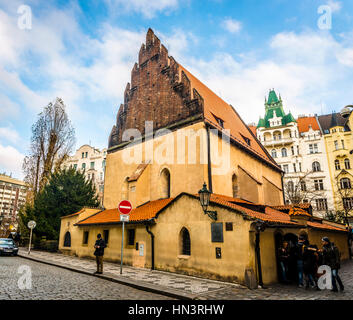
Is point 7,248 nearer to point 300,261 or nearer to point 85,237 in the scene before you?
point 85,237

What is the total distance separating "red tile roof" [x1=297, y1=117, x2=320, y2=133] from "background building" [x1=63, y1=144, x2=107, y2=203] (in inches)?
1415

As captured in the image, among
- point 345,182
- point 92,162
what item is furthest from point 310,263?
point 92,162

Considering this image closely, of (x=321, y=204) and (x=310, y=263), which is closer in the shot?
(x=310, y=263)

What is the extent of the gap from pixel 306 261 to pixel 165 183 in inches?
374

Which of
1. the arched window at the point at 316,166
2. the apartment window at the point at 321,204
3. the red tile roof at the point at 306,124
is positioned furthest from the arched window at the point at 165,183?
the red tile roof at the point at 306,124

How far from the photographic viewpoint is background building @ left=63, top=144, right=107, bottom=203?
4647 cm

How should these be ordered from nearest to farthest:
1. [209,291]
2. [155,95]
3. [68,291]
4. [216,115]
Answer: [68,291]
[209,291]
[216,115]
[155,95]

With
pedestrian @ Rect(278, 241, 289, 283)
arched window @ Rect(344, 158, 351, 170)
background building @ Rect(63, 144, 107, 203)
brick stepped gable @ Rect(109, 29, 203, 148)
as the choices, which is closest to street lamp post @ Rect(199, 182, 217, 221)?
pedestrian @ Rect(278, 241, 289, 283)

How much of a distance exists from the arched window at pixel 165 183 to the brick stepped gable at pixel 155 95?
324cm

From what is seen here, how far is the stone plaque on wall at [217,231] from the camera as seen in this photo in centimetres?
1002

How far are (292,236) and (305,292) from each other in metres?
4.00

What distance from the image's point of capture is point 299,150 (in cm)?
4422
